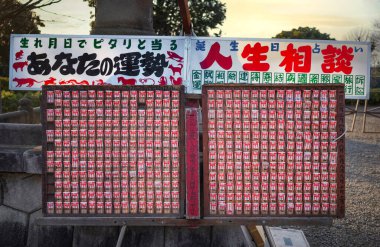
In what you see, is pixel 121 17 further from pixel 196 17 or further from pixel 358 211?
pixel 196 17

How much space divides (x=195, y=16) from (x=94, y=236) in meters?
23.1

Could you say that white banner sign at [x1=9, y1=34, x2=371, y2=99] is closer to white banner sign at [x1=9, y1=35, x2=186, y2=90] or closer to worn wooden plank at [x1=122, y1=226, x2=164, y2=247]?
white banner sign at [x1=9, y1=35, x2=186, y2=90]

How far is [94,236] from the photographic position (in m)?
4.55

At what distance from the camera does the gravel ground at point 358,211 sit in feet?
19.9

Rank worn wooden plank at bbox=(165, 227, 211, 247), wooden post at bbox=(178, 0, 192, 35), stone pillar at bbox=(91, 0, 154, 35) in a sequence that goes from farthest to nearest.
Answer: stone pillar at bbox=(91, 0, 154, 35) < wooden post at bbox=(178, 0, 192, 35) < worn wooden plank at bbox=(165, 227, 211, 247)

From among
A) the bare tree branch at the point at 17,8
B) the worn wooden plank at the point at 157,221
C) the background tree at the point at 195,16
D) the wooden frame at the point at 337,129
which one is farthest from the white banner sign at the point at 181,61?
the background tree at the point at 195,16

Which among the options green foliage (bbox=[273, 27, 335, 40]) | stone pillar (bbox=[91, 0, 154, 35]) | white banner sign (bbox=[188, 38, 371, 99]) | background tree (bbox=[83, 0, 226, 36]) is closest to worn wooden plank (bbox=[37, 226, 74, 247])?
white banner sign (bbox=[188, 38, 371, 99])

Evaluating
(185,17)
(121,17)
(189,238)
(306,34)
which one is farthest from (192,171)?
(306,34)

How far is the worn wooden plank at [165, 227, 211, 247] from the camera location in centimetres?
454

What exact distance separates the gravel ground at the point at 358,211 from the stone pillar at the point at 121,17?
4.03 m

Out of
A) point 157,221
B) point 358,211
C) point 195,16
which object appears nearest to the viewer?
point 157,221

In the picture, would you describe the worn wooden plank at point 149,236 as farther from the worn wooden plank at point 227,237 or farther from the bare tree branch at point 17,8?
the bare tree branch at point 17,8

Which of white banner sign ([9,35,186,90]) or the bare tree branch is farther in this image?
the bare tree branch

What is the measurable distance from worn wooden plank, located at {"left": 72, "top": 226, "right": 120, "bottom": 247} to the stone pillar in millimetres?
2783
